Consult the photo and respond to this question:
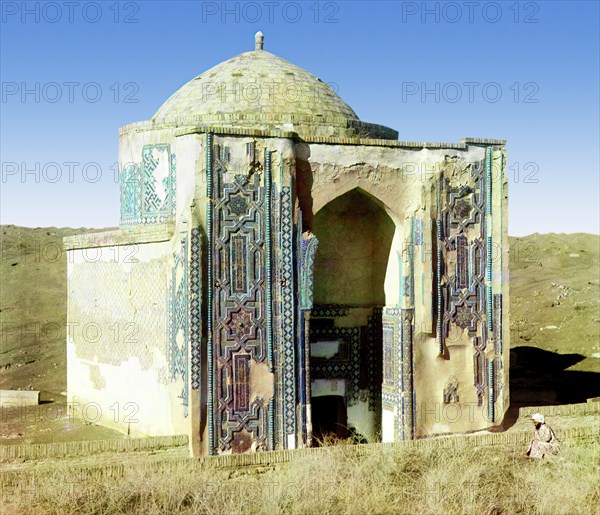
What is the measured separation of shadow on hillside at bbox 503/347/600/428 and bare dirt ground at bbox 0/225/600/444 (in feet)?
0.07

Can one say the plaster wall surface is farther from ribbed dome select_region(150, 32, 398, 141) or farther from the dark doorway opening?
the dark doorway opening

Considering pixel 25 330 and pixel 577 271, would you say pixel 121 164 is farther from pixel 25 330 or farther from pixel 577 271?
pixel 577 271

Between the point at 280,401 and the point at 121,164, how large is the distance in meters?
4.70

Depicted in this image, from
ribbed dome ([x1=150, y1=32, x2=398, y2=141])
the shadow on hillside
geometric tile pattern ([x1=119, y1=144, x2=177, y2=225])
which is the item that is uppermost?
ribbed dome ([x1=150, y1=32, x2=398, y2=141])

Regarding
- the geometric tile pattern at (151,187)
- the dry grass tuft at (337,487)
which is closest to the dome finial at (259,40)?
the geometric tile pattern at (151,187)

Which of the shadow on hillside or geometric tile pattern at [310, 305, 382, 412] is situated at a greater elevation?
geometric tile pattern at [310, 305, 382, 412]

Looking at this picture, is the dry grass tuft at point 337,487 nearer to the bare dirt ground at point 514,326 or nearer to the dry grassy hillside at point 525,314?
the bare dirt ground at point 514,326

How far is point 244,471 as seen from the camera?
9477mm

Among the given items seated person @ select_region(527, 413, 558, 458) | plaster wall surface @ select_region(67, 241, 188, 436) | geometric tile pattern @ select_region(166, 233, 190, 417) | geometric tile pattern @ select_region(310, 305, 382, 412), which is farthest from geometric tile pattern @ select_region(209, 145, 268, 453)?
seated person @ select_region(527, 413, 558, 458)

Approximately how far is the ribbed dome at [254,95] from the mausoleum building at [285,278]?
0.12 ft

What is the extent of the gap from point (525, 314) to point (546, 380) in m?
9.14

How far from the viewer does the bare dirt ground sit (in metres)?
13.8

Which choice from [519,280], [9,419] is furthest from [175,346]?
[519,280]

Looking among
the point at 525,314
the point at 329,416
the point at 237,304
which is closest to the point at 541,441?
the point at 329,416
